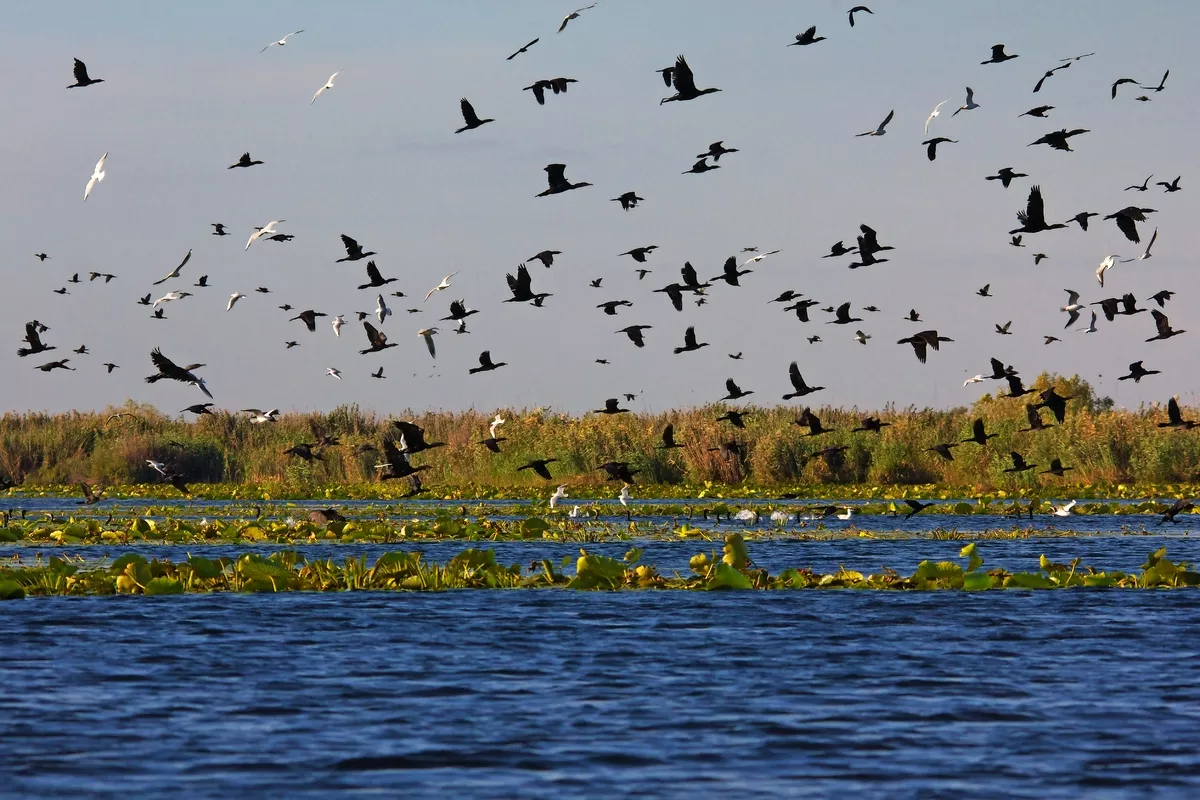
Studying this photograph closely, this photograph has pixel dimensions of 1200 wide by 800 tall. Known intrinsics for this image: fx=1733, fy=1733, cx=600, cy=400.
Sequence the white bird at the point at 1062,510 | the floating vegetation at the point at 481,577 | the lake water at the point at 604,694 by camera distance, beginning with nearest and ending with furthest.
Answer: the lake water at the point at 604,694 → the floating vegetation at the point at 481,577 → the white bird at the point at 1062,510

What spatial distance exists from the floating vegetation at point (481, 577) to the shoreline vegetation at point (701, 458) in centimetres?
2137

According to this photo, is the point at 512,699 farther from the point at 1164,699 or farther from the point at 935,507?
the point at 935,507

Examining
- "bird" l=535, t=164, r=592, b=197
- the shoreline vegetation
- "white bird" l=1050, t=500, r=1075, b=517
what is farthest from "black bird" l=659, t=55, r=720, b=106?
the shoreline vegetation

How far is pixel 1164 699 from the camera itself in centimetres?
1261

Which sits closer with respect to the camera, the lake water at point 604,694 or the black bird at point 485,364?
the lake water at point 604,694

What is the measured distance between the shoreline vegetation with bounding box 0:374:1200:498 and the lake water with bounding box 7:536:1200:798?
24.0 meters

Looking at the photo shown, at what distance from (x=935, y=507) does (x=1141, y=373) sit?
1007cm

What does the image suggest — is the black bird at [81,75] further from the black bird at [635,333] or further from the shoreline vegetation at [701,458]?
the shoreline vegetation at [701,458]

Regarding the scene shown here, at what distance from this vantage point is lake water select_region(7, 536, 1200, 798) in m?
9.85

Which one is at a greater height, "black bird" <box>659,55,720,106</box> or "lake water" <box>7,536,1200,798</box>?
"black bird" <box>659,55,720,106</box>

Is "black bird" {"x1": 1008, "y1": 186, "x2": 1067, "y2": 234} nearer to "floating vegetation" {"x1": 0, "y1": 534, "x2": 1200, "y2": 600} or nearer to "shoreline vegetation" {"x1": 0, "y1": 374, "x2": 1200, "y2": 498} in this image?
"floating vegetation" {"x1": 0, "y1": 534, "x2": 1200, "y2": 600}

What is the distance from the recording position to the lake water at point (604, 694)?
9.85 meters

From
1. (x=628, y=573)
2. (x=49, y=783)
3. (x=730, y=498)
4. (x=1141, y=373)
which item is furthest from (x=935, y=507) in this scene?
(x=49, y=783)

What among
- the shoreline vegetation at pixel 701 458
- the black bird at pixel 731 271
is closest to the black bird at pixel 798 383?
the black bird at pixel 731 271
